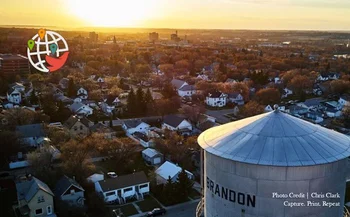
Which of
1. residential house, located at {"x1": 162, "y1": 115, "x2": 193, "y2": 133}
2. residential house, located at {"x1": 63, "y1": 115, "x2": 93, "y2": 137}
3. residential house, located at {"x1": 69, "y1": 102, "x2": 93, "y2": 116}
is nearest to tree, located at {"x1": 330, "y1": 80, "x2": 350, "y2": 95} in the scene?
residential house, located at {"x1": 162, "y1": 115, "x2": 193, "y2": 133}

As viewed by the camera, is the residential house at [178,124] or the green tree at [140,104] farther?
the green tree at [140,104]

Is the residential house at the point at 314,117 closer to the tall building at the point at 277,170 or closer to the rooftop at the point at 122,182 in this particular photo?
the rooftop at the point at 122,182

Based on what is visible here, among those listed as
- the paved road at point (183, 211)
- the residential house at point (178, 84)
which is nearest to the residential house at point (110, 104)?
the residential house at point (178, 84)

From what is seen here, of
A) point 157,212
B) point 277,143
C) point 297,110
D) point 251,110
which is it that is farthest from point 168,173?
point 297,110

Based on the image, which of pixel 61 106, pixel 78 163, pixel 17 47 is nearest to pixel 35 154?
pixel 78 163

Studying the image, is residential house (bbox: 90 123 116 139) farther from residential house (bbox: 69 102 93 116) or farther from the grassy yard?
residential house (bbox: 69 102 93 116)

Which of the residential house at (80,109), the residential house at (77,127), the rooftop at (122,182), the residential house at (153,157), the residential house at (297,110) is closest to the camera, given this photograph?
the rooftop at (122,182)

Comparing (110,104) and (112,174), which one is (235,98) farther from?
(112,174)

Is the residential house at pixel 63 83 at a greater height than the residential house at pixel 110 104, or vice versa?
the residential house at pixel 63 83
